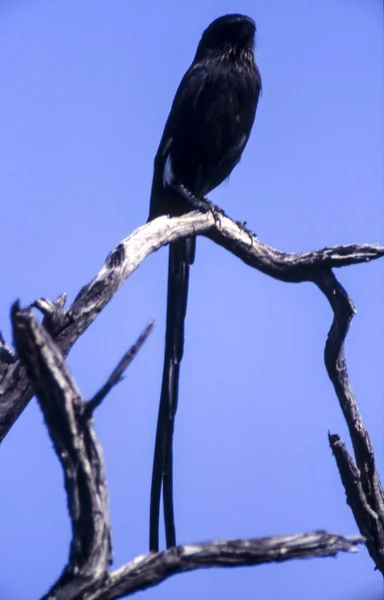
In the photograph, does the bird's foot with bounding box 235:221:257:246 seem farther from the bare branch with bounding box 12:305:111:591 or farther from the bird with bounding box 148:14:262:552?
the bare branch with bounding box 12:305:111:591

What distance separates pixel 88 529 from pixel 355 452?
1212mm

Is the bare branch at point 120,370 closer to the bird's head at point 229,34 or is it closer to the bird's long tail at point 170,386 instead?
the bird's long tail at point 170,386

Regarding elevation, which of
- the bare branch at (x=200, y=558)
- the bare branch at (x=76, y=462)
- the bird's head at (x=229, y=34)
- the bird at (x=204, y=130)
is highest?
the bird's head at (x=229, y=34)

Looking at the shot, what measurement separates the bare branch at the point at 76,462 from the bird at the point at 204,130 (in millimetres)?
1798

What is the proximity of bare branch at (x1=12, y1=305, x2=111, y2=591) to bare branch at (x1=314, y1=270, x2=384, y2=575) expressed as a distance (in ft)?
3.38

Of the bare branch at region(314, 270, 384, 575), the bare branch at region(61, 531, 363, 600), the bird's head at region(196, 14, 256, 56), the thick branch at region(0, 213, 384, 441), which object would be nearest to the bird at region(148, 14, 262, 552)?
the bird's head at region(196, 14, 256, 56)

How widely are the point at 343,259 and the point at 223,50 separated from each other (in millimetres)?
1443

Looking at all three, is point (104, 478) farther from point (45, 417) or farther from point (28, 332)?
point (28, 332)

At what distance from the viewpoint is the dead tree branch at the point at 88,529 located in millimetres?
1427

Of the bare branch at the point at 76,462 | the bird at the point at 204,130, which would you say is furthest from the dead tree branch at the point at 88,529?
the bird at the point at 204,130

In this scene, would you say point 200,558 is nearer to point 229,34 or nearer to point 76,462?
point 76,462

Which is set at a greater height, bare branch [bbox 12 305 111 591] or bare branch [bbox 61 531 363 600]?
bare branch [bbox 12 305 111 591]

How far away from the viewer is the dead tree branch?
1427mm

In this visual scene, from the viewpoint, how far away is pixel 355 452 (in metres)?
2.48
